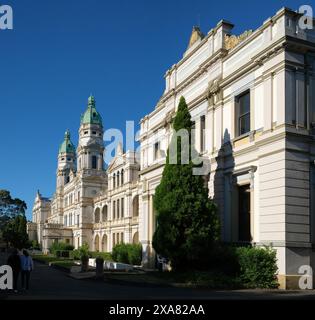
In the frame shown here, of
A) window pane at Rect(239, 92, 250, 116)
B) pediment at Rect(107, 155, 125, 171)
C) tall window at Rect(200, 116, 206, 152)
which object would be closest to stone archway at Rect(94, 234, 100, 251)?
pediment at Rect(107, 155, 125, 171)

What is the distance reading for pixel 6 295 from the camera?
1669 cm

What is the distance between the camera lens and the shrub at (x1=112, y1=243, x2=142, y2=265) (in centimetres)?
4081

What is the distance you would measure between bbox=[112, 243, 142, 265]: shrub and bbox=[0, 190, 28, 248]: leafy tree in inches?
1928

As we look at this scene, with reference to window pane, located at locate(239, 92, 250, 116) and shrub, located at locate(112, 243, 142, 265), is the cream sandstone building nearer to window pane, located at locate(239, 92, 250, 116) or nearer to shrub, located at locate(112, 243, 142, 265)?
window pane, located at locate(239, 92, 250, 116)

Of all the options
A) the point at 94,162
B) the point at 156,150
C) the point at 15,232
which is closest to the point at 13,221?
the point at 15,232

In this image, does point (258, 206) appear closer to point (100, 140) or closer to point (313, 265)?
point (313, 265)

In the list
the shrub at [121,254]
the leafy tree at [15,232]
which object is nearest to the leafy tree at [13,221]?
the leafy tree at [15,232]

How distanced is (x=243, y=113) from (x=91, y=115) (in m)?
73.9

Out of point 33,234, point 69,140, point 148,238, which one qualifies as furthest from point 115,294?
point 33,234

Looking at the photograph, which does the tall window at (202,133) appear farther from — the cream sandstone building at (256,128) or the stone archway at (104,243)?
the stone archway at (104,243)

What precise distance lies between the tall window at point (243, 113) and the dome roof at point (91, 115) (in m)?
72.5

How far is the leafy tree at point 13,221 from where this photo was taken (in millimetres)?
92375

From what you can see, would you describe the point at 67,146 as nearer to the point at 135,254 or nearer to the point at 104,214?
the point at 104,214
